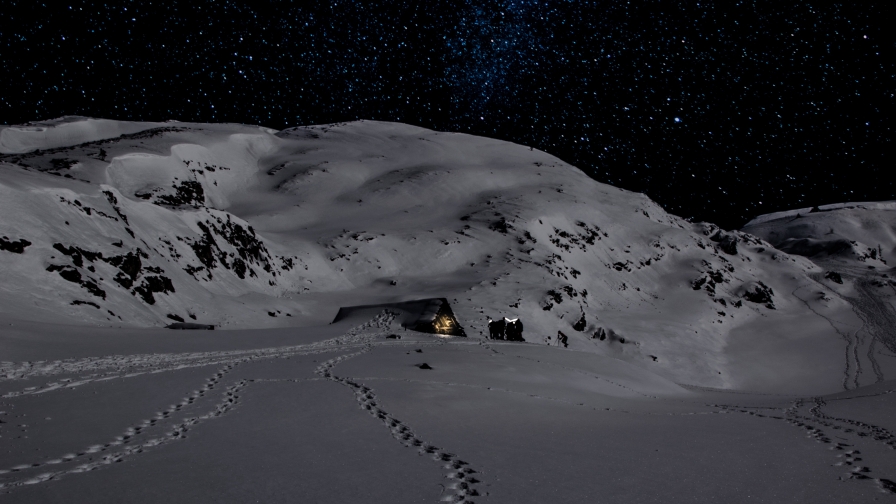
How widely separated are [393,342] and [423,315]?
35.6 ft

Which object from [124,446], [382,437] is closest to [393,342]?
[382,437]

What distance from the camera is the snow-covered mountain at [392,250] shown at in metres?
30.2

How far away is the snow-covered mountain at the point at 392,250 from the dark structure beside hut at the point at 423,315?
7621mm

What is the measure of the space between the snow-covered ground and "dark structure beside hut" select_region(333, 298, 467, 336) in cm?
198

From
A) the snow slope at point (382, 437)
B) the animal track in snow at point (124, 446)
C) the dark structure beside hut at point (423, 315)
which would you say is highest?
the dark structure beside hut at point (423, 315)

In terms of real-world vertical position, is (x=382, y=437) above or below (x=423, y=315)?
below

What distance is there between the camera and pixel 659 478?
6.93 meters

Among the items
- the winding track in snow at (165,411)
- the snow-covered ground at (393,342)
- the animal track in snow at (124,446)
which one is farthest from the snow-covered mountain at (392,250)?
the animal track in snow at (124,446)

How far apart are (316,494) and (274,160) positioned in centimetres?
9670

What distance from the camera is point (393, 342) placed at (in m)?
25.9

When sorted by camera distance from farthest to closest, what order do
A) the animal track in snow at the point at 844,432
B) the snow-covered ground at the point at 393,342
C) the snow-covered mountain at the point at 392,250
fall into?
the snow-covered mountain at the point at 392,250 < the animal track in snow at the point at 844,432 < the snow-covered ground at the point at 393,342

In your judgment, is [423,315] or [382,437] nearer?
[382,437]

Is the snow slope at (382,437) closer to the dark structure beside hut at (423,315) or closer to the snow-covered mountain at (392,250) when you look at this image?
the snow-covered mountain at (392,250)

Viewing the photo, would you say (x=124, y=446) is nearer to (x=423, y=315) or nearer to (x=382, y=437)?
(x=382, y=437)
